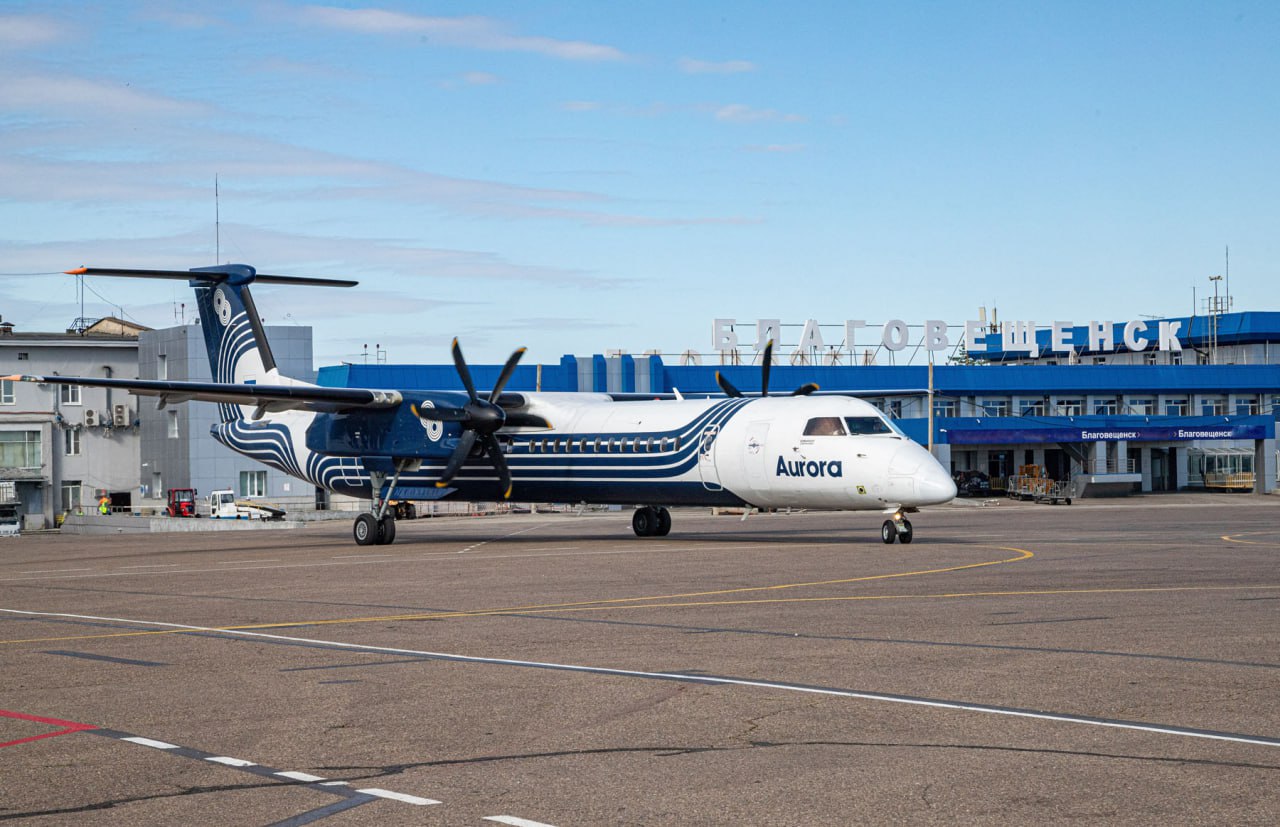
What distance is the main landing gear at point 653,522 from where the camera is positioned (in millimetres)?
37750

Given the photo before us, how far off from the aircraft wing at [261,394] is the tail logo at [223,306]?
248 inches

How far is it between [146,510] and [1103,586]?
63.8 m

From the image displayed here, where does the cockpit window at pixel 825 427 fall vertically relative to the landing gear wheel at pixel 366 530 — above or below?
above

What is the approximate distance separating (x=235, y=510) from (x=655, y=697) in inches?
2233

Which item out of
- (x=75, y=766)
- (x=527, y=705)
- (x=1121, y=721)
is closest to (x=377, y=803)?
(x=75, y=766)

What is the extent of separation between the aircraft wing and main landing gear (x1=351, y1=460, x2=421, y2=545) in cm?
206

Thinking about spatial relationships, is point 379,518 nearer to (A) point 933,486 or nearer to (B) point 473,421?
(B) point 473,421

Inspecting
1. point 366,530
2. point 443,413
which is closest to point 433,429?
point 443,413

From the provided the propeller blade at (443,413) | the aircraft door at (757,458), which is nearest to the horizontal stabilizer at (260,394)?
the propeller blade at (443,413)

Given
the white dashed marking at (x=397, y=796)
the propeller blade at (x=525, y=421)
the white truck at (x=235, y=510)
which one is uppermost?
the propeller blade at (x=525, y=421)

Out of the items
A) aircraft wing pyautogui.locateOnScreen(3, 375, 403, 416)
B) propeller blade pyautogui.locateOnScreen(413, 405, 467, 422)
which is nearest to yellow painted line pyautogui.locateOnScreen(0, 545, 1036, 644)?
propeller blade pyautogui.locateOnScreen(413, 405, 467, 422)

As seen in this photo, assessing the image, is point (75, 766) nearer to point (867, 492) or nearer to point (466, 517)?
point (867, 492)

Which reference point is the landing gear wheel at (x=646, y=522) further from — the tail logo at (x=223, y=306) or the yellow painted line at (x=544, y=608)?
the yellow painted line at (x=544, y=608)

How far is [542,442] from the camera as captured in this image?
3716 centimetres
